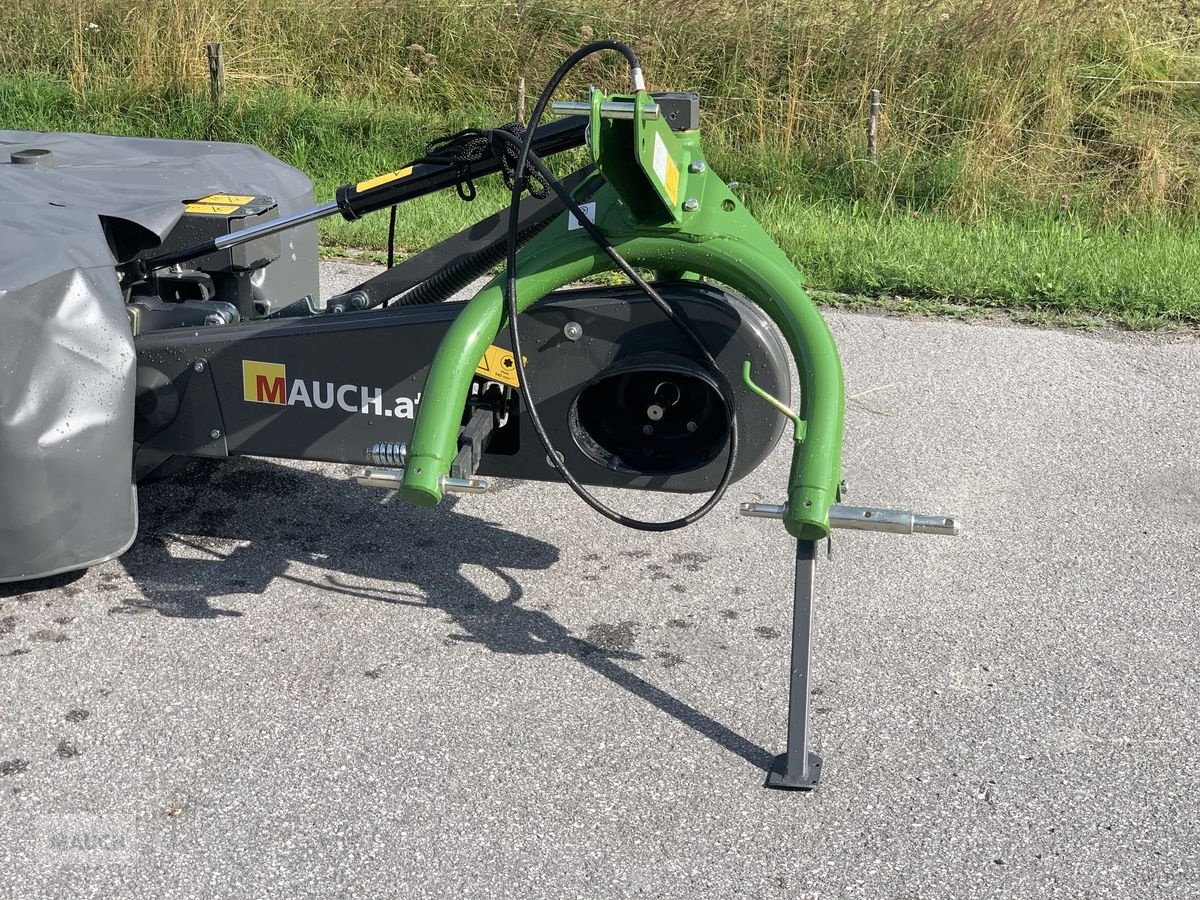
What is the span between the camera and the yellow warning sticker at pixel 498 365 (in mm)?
3287

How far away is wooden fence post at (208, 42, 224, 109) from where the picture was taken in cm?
874

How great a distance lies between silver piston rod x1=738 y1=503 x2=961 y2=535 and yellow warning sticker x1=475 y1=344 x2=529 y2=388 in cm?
81

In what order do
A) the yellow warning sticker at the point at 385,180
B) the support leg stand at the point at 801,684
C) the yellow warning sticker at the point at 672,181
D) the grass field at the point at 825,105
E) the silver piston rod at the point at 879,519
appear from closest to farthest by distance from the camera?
the silver piston rod at the point at 879,519
the support leg stand at the point at 801,684
the yellow warning sticker at the point at 672,181
the yellow warning sticker at the point at 385,180
the grass field at the point at 825,105

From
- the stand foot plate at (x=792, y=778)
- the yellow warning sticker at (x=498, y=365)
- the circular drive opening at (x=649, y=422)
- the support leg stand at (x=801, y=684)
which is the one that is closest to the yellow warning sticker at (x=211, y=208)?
the yellow warning sticker at (x=498, y=365)

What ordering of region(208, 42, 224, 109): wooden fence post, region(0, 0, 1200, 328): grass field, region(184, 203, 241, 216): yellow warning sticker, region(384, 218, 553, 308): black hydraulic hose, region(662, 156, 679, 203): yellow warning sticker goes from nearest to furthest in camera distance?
region(662, 156, 679, 203): yellow warning sticker, region(384, 218, 553, 308): black hydraulic hose, region(184, 203, 241, 216): yellow warning sticker, region(0, 0, 1200, 328): grass field, region(208, 42, 224, 109): wooden fence post

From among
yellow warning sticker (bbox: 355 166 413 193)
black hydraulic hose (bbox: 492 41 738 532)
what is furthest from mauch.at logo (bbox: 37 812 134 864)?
yellow warning sticker (bbox: 355 166 413 193)

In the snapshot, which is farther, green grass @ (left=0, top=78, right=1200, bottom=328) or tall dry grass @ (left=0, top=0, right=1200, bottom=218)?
tall dry grass @ (left=0, top=0, right=1200, bottom=218)

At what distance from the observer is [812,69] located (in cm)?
827

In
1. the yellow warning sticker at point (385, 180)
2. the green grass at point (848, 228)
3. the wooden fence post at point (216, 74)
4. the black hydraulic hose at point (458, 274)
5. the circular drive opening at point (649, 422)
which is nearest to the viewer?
the circular drive opening at point (649, 422)

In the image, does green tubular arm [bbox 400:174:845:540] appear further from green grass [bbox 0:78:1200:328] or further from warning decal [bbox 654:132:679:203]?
green grass [bbox 0:78:1200:328]

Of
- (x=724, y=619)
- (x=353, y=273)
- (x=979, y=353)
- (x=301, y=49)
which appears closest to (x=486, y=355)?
(x=724, y=619)

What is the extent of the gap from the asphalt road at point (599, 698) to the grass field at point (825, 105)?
2365 mm

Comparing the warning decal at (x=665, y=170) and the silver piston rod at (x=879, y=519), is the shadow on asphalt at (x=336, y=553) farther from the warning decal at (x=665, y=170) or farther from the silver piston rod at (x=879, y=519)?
the warning decal at (x=665, y=170)

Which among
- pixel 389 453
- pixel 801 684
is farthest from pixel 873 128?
pixel 801 684
